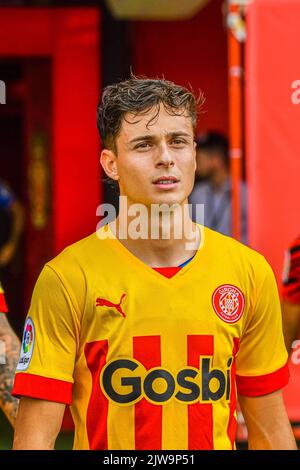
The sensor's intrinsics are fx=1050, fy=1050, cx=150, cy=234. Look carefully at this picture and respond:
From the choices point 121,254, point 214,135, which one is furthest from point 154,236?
point 214,135

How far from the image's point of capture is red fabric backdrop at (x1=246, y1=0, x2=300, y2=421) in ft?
16.6

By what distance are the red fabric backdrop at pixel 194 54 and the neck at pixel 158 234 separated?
5.22 metres

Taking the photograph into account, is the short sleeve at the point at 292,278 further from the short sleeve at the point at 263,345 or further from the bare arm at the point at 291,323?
the short sleeve at the point at 263,345

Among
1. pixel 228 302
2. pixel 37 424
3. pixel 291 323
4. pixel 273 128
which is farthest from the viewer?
pixel 273 128

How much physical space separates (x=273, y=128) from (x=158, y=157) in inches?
107

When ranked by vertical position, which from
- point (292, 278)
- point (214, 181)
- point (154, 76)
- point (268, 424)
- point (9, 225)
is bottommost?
point (268, 424)

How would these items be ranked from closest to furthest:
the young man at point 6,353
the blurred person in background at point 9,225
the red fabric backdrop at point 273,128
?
the young man at point 6,353 → the red fabric backdrop at point 273,128 → the blurred person in background at point 9,225

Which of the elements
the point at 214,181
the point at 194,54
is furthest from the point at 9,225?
the point at 214,181

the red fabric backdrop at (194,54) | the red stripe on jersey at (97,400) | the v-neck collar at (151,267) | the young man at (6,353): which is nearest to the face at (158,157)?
the v-neck collar at (151,267)

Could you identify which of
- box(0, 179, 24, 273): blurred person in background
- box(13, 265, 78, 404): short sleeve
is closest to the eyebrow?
box(13, 265, 78, 404): short sleeve

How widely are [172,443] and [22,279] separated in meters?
7.80

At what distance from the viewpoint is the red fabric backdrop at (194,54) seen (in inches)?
304

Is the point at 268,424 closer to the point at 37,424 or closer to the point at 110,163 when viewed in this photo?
the point at 37,424

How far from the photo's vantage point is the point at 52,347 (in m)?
2.45
